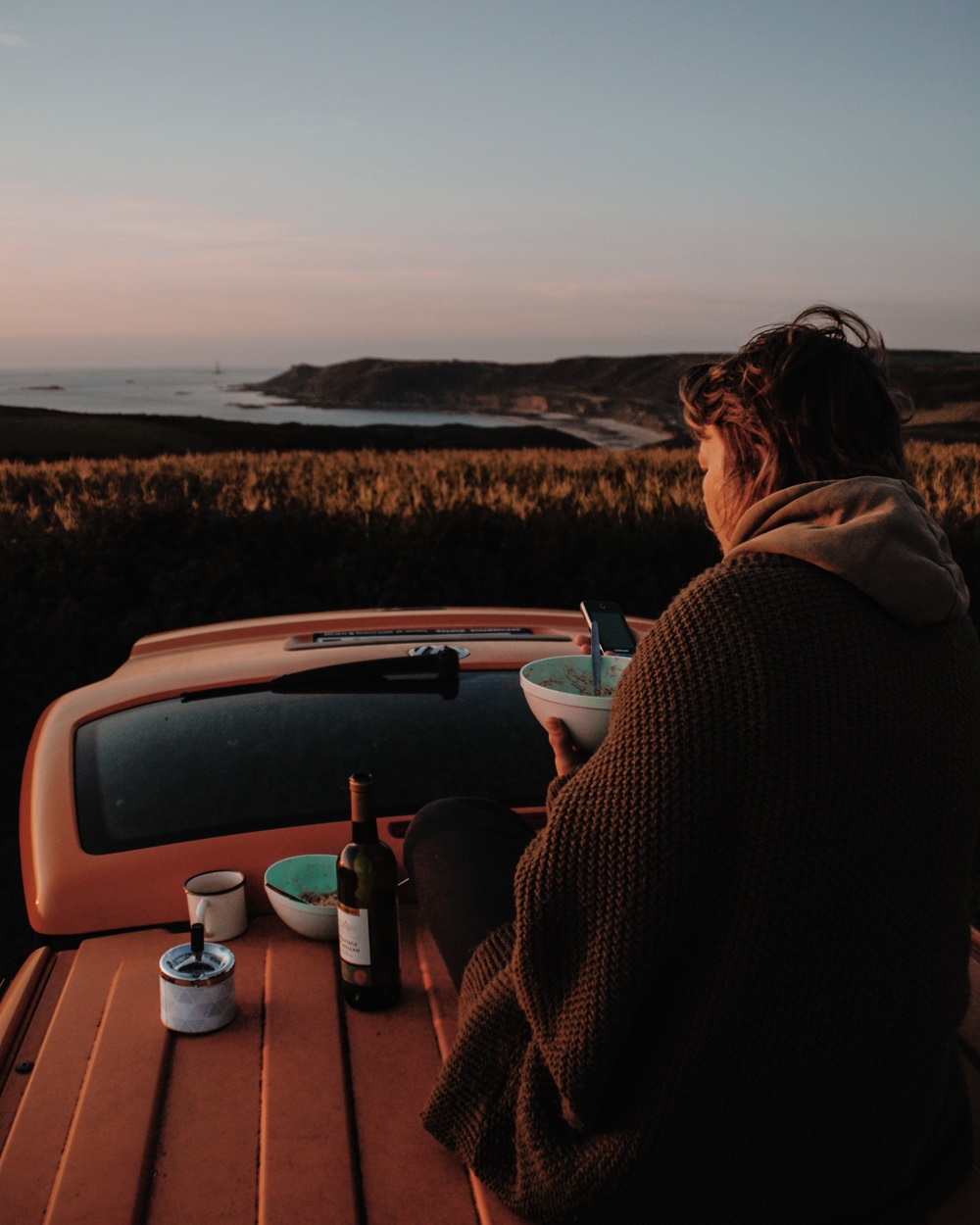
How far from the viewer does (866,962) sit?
1.34 metres

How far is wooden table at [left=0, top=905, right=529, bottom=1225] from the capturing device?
1.55 m

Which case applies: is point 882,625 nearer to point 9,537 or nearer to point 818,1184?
→ point 818,1184

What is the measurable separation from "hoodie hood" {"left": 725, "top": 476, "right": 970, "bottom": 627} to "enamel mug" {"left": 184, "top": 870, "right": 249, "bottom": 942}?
53.8 inches

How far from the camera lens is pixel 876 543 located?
131 cm

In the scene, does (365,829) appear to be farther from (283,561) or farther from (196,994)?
(283,561)

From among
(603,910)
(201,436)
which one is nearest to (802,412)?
(603,910)

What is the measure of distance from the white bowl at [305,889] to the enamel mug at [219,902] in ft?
0.22

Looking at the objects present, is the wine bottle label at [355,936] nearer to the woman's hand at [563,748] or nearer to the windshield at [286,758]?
the windshield at [286,758]

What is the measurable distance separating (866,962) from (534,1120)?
1.71 feet

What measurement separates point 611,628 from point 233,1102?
125cm

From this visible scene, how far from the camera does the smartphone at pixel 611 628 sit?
2.30m

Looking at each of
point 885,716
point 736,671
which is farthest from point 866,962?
point 736,671

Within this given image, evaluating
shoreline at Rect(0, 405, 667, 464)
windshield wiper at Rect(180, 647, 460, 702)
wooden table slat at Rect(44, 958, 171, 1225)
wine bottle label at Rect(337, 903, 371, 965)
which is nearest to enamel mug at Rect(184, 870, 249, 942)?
wooden table slat at Rect(44, 958, 171, 1225)

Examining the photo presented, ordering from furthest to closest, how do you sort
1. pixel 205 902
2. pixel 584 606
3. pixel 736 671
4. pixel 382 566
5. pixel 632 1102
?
1. pixel 382 566
2. pixel 584 606
3. pixel 205 902
4. pixel 632 1102
5. pixel 736 671
